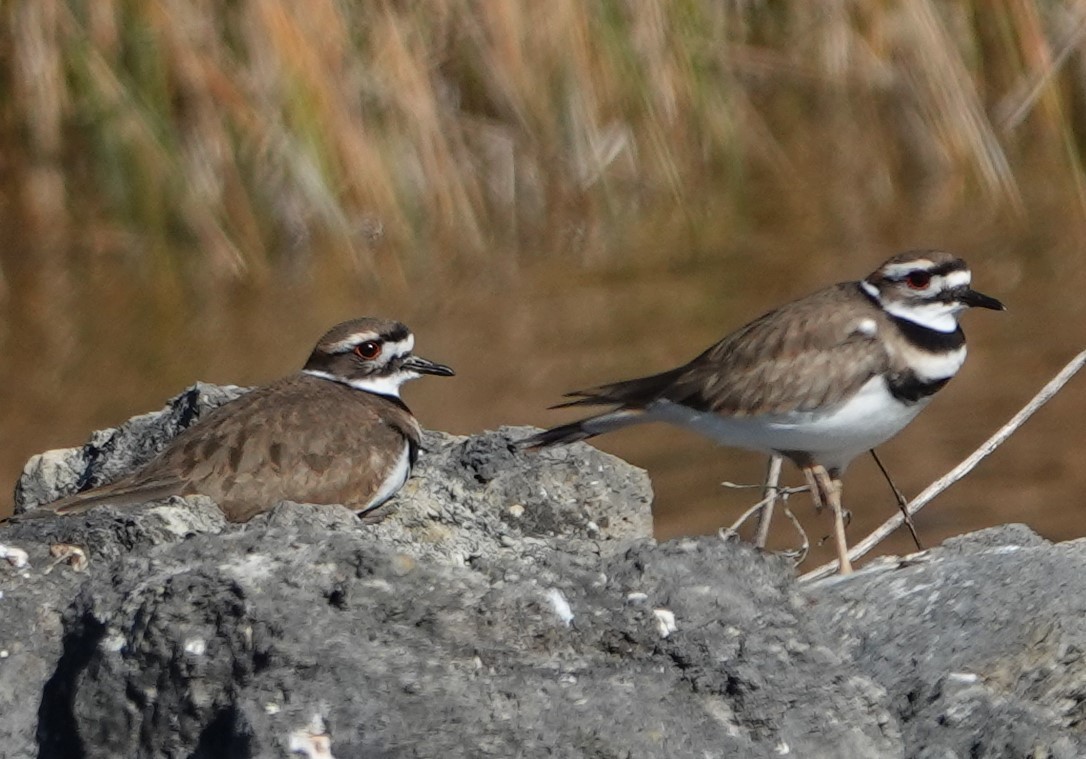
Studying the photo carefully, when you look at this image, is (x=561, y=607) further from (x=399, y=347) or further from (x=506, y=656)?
(x=399, y=347)

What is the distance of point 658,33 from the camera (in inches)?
443

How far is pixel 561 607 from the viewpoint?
4.05m

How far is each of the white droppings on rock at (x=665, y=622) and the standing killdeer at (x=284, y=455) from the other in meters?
2.00

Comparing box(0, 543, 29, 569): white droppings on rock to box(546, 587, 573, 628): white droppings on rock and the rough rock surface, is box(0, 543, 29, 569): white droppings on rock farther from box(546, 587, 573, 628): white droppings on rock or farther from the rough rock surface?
box(546, 587, 573, 628): white droppings on rock

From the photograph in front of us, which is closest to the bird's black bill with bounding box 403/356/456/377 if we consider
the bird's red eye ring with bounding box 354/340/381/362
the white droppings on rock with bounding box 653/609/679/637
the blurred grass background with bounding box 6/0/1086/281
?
the bird's red eye ring with bounding box 354/340/381/362

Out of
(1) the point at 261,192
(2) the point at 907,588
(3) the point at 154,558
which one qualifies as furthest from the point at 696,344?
(3) the point at 154,558

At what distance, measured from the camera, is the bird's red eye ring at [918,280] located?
6.66 m

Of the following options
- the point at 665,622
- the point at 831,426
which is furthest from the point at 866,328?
the point at 665,622

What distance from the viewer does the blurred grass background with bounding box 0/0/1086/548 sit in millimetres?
10625

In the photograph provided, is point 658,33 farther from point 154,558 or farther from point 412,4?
point 154,558

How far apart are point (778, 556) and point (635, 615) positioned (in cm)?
48

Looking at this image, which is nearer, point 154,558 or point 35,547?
point 154,558

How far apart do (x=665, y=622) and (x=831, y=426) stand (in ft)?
7.54

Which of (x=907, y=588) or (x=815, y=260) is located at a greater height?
(x=907, y=588)
